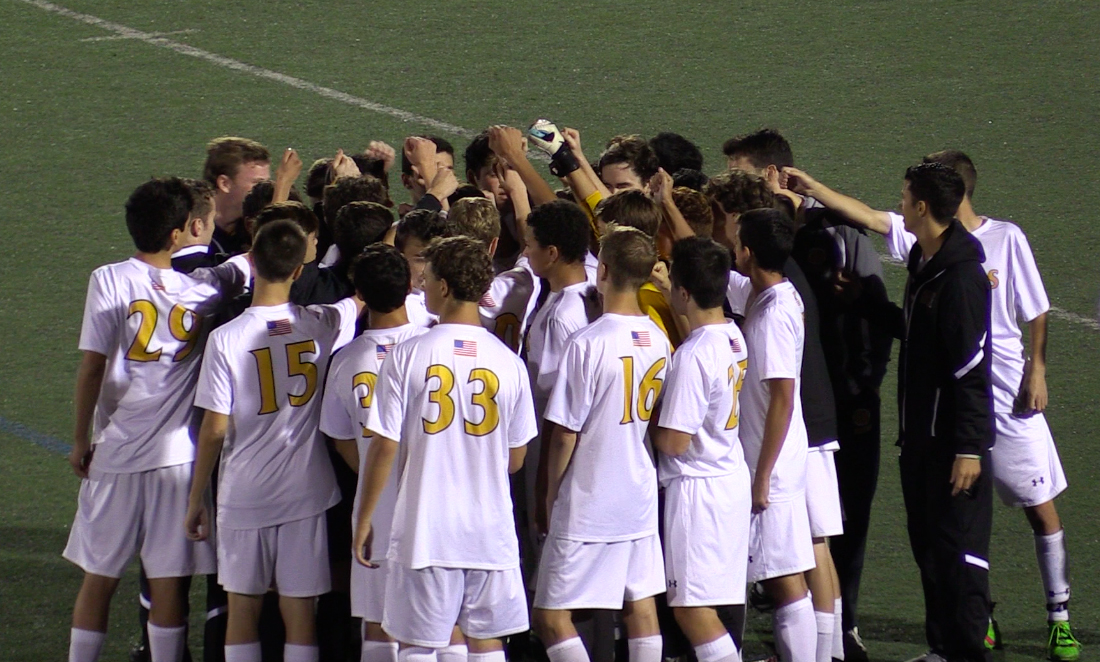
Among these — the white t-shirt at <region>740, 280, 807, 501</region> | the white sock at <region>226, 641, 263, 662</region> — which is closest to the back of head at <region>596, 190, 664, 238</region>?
the white t-shirt at <region>740, 280, 807, 501</region>

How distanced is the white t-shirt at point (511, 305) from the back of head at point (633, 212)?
39 centimetres

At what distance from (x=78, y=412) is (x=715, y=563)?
213cm

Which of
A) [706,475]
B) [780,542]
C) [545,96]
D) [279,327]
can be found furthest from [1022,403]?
[545,96]

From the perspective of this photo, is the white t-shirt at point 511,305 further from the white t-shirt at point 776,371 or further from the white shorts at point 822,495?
the white shorts at point 822,495

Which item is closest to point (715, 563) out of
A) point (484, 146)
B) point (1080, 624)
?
point (1080, 624)

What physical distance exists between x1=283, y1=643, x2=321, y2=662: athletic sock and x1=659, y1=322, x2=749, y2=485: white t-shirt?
127 cm

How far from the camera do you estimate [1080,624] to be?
5.98 meters

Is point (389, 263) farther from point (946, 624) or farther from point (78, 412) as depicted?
point (946, 624)

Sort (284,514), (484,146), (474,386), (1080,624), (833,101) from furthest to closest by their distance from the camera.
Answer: (833,101)
(484,146)
(1080,624)
(284,514)
(474,386)

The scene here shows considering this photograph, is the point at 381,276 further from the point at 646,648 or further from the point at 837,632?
the point at 837,632

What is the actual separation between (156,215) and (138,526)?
104cm

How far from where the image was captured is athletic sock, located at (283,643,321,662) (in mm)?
4969

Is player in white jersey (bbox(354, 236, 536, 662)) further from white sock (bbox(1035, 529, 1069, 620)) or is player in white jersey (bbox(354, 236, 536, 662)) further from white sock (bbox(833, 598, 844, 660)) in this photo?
white sock (bbox(1035, 529, 1069, 620))

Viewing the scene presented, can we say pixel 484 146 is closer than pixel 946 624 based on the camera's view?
No
